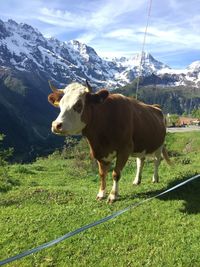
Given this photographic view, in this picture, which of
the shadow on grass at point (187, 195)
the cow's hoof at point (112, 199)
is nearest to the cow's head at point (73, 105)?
the cow's hoof at point (112, 199)

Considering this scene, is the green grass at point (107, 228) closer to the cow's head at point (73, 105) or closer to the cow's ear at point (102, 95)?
the cow's head at point (73, 105)

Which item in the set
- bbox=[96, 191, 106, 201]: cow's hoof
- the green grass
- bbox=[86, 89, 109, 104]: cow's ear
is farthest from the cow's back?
the green grass

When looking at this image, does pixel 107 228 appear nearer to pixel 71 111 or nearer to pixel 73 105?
pixel 71 111

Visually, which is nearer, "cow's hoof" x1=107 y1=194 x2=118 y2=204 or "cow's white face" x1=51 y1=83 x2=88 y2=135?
"cow's white face" x1=51 y1=83 x2=88 y2=135

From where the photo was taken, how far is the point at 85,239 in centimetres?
871

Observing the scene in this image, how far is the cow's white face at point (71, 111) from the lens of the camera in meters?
9.66

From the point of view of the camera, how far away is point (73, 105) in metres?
9.98

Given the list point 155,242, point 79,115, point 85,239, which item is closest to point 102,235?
point 85,239

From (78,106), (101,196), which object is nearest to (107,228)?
(101,196)

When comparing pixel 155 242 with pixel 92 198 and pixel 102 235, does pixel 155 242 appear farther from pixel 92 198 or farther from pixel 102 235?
pixel 92 198

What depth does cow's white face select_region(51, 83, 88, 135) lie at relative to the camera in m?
9.66

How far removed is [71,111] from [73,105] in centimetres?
16

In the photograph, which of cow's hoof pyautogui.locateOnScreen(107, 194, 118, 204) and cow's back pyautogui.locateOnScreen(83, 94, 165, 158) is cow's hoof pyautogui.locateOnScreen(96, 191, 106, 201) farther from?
cow's back pyautogui.locateOnScreen(83, 94, 165, 158)

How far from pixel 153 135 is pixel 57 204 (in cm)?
366
